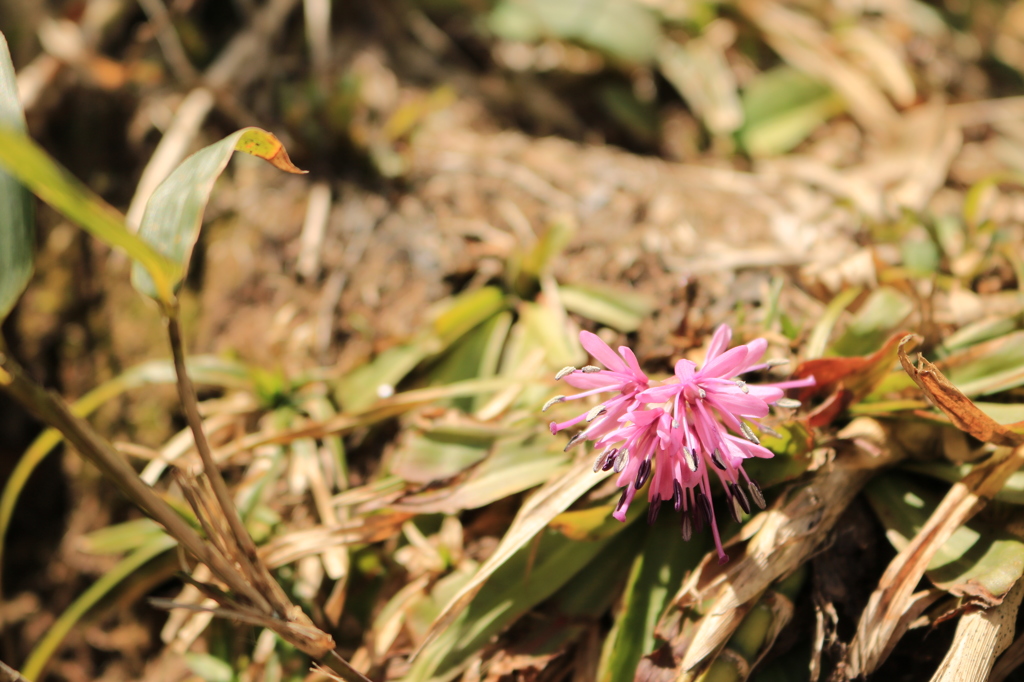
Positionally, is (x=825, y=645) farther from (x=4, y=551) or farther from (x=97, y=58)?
(x=97, y=58)

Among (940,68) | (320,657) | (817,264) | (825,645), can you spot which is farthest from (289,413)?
(940,68)

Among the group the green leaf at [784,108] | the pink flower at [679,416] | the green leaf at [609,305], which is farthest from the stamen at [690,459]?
the green leaf at [784,108]

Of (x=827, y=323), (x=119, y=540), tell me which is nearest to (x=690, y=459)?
(x=827, y=323)

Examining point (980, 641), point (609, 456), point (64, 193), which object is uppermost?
point (64, 193)

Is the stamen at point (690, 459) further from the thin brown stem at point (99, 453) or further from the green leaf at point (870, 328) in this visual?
the thin brown stem at point (99, 453)

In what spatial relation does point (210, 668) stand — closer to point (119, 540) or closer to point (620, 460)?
point (119, 540)

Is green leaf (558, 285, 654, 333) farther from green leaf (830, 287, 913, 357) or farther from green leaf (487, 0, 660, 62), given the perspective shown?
green leaf (487, 0, 660, 62)
